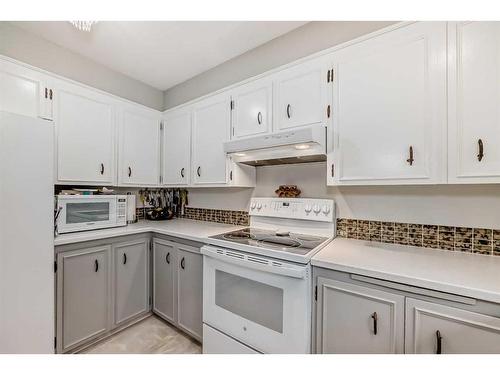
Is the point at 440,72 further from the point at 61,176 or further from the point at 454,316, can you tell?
the point at 61,176

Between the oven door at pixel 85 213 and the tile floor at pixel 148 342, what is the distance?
908 mm

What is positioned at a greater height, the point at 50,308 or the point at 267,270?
the point at 267,270

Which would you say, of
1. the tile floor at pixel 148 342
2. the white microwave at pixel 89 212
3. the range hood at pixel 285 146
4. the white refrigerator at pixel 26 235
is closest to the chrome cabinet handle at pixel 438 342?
the range hood at pixel 285 146

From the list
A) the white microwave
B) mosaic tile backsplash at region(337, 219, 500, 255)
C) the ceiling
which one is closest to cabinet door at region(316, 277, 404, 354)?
mosaic tile backsplash at region(337, 219, 500, 255)

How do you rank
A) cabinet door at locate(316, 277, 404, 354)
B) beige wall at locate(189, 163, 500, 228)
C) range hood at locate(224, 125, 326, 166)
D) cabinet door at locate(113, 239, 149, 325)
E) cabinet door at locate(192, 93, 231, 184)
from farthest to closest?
cabinet door at locate(192, 93, 231, 184) < cabinet door at locate(113, 239, 149, 325) < range hood at locate(224, 125, 326, 166) < beige wall at locate(189, 163, 500, 228) < cabinet door at locate(316, 277, 404, 354)

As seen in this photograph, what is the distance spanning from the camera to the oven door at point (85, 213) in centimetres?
168

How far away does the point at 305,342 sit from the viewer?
1.16m

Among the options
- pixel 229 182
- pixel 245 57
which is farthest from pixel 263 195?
pixel 245 57

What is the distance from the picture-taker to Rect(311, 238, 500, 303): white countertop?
2.85ft

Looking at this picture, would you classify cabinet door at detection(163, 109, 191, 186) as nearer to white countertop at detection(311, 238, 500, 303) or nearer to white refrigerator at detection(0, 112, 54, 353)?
white refrigerator at detection(0, 112, 54, 353)

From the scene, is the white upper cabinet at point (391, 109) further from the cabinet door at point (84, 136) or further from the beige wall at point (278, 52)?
the cabinet door at point (84, 136)

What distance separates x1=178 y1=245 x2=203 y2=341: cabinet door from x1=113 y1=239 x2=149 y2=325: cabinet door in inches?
16.3

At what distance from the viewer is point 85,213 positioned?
182 cm
